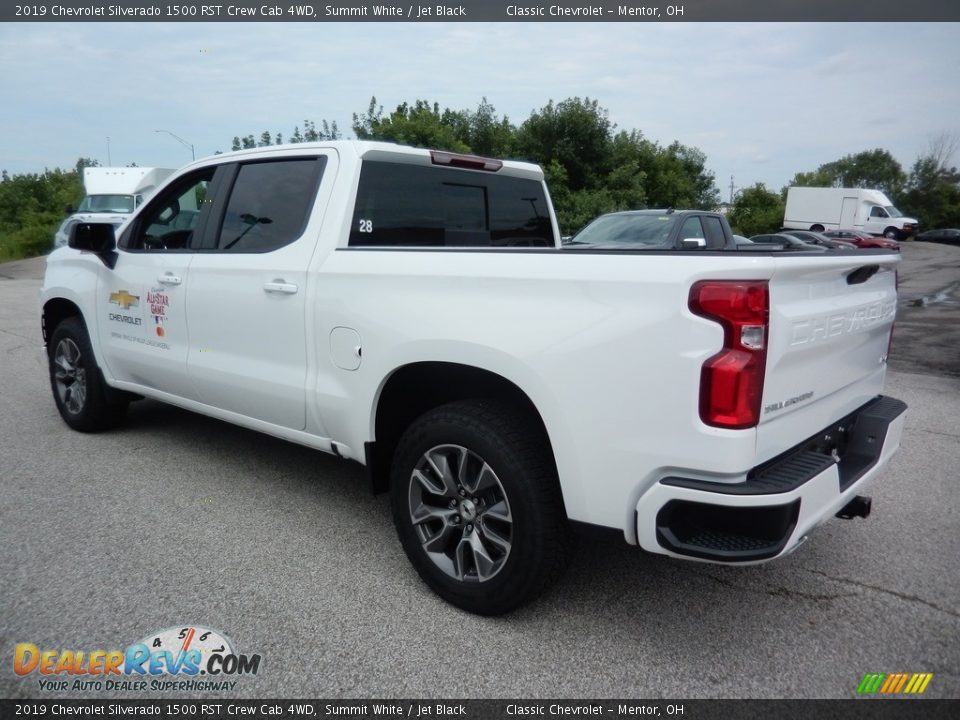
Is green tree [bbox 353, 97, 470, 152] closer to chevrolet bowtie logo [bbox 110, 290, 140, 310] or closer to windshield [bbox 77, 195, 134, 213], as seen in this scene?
windshield [bbox 77, 195, 134, 213]

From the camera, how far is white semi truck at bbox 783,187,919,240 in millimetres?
37469

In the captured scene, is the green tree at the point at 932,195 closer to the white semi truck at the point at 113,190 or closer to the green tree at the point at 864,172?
the green tree at the point at 864,172

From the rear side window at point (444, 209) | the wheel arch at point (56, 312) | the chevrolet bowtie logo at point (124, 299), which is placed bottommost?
the wheel arch at point (56, 312)

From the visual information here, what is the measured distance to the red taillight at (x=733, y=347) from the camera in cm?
219

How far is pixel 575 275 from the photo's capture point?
246 centimetres

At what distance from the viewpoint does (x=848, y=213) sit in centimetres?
3747

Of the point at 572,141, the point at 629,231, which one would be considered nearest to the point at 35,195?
the point at 572,141

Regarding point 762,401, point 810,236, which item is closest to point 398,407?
point 762,401

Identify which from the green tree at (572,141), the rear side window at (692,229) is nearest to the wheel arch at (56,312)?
the rear side window at (692,229)

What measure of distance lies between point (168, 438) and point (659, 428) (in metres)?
4.05

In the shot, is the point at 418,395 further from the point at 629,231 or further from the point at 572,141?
the point at 572,141

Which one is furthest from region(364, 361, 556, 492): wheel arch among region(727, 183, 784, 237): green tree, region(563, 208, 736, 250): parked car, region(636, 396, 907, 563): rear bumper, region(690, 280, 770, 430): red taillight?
region(727, 183, 784, 237): green tree

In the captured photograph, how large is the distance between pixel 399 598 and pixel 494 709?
31.2 inches

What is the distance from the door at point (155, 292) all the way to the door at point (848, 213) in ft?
131
